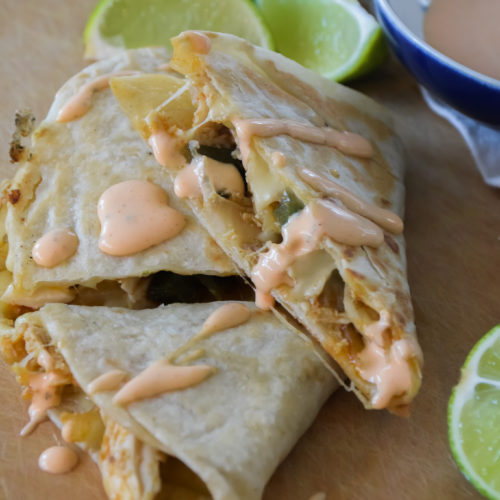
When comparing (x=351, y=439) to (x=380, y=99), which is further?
(x=380, y=99)

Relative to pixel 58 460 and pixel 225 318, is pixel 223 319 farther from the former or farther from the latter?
pixel 58 460

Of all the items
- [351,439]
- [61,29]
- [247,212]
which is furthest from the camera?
[61,29]

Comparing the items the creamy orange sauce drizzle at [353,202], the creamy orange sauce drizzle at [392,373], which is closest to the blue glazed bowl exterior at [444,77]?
the creamy orange sauce drizzle at [353,202]

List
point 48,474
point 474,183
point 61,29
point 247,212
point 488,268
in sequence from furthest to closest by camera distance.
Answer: point 61,29 < point 474,183 < point 488,268 < point 247,212 < point 48,474

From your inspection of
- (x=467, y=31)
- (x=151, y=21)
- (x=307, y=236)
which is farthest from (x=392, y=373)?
(x=151, y=21)

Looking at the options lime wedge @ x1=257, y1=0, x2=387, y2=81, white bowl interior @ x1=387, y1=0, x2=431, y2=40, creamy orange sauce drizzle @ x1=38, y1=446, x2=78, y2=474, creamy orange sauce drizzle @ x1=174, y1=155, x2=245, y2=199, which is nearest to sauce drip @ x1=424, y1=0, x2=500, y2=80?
white bowl interior @ x1=387, y1=0, x2=431, y2=40

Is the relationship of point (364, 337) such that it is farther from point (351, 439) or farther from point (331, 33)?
point (331, 33)

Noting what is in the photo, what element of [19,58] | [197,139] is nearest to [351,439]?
[197,139]
